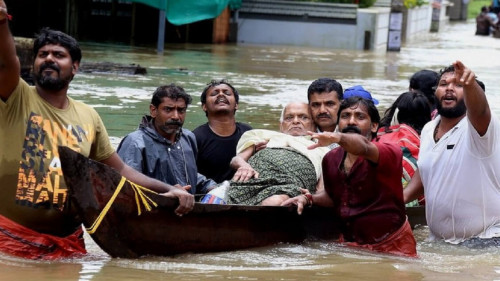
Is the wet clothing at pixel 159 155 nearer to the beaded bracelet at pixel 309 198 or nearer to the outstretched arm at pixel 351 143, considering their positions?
the beaded bracelet at pixel 309 198

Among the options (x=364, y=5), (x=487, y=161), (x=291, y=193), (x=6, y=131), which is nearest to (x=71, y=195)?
(x=6, y=131)

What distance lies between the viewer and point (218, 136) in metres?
8.19

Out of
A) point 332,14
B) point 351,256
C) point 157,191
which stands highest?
point 332,14

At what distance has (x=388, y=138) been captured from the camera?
8.15 m

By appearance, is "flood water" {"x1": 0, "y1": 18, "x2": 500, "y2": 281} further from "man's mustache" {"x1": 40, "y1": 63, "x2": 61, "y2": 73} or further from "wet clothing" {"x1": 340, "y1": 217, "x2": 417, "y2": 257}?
"man's mustache" {"x1": 40, "y1": 63, "x2": 61, "y2": 73}

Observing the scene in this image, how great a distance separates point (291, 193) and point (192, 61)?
14.0m

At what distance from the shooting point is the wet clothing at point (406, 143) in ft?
26.7

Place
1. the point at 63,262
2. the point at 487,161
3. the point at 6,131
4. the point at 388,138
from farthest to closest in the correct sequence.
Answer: the point at 388,138, the point at 487,161, the point at 63,262, the point at 6,131

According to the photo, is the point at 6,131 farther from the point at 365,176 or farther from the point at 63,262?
the point at 365,176

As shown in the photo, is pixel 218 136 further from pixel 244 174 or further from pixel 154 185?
pixel 154 185

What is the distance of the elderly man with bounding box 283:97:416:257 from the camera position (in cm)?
659

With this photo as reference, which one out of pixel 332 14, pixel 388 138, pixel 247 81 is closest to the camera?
pixel 388 138

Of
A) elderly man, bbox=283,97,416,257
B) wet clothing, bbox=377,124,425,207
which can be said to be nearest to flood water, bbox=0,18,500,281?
elderly man, bbox=283,97,416,257

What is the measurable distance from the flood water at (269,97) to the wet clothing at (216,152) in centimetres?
100
